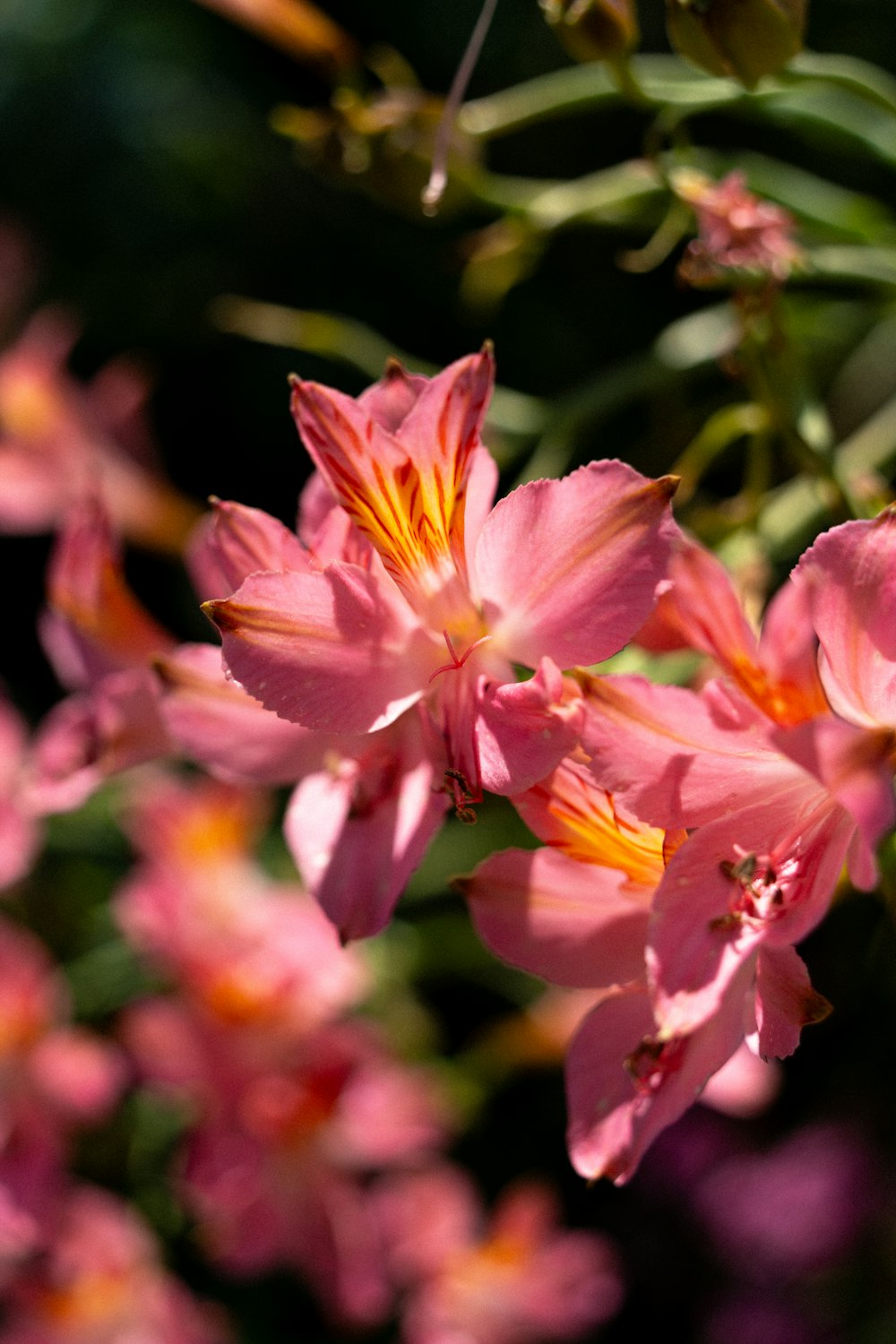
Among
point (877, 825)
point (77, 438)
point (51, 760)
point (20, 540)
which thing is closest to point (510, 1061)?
point (51, 760)

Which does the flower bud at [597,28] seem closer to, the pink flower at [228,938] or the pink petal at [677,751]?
the pink petal at [677,751]

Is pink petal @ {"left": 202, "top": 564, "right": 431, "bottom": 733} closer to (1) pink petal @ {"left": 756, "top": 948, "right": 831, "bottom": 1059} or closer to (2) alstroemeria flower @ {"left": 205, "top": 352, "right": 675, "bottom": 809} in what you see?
(2) alstroemeria flower @ {"left": 205, "top": 352, "right": 675, "bottom": 809}

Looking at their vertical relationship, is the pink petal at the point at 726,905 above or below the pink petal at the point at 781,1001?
above

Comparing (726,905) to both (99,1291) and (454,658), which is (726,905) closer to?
(454,658)

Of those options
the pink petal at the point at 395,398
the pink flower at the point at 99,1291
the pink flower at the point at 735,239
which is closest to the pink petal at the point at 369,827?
the pink petal at the point at 395,398

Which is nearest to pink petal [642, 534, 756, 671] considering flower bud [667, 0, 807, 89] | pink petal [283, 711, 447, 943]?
pink petal [283, 711, 447, 943]

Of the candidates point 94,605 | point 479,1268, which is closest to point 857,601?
point 94,605

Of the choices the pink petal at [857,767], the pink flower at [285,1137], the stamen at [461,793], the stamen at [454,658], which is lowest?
the pink flower at [285,1137]
